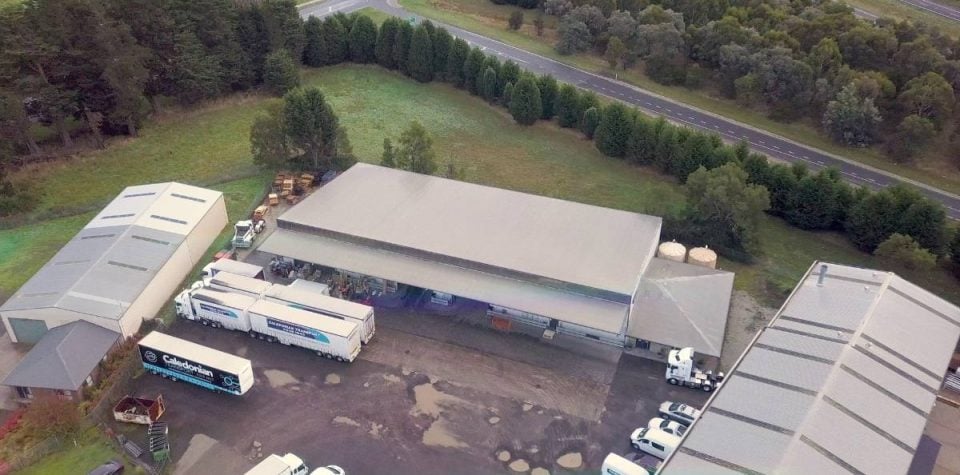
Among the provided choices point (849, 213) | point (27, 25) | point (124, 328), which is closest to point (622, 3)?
point (849, 213)

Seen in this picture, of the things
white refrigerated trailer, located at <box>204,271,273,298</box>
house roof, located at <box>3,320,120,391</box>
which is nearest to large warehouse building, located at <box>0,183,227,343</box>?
house roof, located at <box>3,320,120,391</box>

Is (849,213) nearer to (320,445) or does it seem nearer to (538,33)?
(320,445)

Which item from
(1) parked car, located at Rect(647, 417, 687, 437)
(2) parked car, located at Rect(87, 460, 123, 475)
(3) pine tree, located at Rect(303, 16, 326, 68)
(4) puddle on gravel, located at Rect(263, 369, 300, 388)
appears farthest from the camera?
(3) pine tree, located at Rect(303, 16, 326, 68)

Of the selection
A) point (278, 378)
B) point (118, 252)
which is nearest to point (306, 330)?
point (278, 378)

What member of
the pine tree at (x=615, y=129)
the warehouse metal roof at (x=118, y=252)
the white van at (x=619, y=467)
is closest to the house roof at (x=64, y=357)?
the warehouse metal roof at (x=118, y=252)

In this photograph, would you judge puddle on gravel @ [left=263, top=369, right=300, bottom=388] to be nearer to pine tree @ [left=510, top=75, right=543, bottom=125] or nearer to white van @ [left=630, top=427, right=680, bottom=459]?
white van @ [left=630, top=427, right=680, bottom=459]

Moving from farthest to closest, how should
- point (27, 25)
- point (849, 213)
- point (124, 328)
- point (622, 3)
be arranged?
1. point (622, 3)
2. point (27, 25)
3. point (849, 213)
4. point (124, 328)
